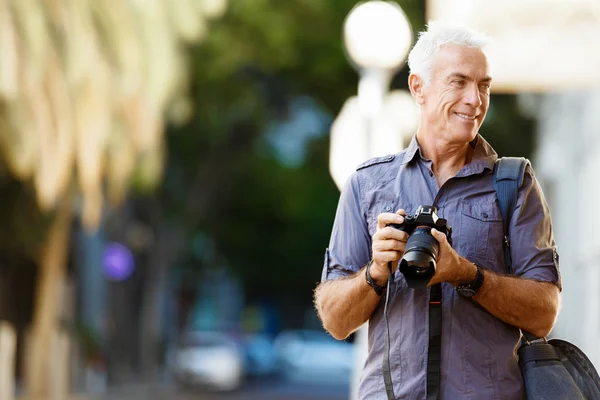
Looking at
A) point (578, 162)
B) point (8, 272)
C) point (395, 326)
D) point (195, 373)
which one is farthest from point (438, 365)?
point (195, 373)

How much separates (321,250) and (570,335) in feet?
124

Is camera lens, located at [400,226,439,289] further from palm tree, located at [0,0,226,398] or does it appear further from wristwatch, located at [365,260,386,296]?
palm tree, located at [0,0,226,398]

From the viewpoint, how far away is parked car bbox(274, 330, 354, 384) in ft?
152

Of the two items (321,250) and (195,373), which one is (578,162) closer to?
(195,373)

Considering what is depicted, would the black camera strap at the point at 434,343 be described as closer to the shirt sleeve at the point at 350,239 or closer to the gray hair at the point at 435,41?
the shirt sleeve at the point at 350,239

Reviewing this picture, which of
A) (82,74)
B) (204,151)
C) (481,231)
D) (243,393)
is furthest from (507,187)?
(243,393)

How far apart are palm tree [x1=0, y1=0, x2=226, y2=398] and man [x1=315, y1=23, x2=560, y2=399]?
997 centimetres

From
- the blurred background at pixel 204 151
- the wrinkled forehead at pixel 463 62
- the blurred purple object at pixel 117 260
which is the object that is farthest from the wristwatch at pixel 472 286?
the blurred purple object at pixel 117 260

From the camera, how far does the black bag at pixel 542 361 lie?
323 centimetres

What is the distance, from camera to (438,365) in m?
3.24

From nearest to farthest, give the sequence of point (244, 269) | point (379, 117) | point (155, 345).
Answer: point (379, 117), point (155, 345), point (244, 269)

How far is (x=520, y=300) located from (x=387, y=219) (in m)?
0.42

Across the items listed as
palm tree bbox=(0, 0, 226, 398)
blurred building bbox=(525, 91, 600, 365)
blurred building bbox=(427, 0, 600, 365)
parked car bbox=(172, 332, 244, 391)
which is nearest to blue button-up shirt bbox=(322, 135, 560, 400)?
blurred building bbox=(427, 0, 600, 365)

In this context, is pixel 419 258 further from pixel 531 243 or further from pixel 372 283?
pixel 531 243
